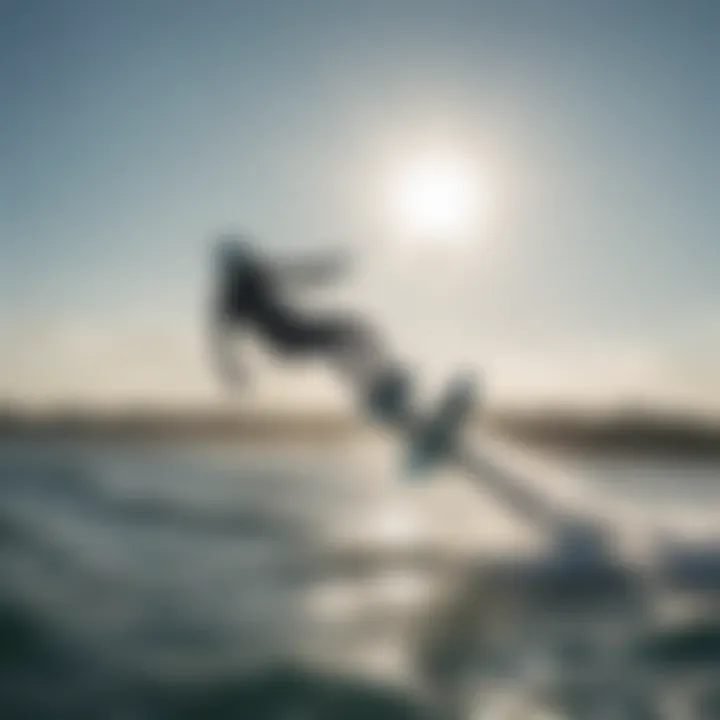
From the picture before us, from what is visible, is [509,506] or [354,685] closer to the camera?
[354,685]

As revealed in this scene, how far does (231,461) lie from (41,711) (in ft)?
38.5

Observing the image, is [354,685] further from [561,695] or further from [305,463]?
[305,463]

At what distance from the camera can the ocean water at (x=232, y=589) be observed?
19.8ft

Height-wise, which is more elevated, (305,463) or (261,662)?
(305,463)

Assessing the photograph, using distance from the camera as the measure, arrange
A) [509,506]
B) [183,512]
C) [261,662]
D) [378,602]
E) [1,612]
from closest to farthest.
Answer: [261,662] → [1,612] → [378,602] → [509,506] → [183,512]

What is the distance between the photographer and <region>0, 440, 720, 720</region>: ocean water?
237 inches

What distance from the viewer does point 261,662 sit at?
21.8 feet

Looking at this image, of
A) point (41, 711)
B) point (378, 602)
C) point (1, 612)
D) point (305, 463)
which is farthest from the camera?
point (305, 463)

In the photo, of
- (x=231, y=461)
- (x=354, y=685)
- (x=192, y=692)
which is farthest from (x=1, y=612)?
(x=231, y=461)

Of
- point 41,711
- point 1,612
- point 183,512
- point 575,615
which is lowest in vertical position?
point 41,711

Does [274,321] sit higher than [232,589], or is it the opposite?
[274,321]

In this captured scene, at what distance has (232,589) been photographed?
330 inches

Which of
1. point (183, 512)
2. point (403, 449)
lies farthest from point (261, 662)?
point (183, 512)

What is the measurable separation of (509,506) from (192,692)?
409 cm
